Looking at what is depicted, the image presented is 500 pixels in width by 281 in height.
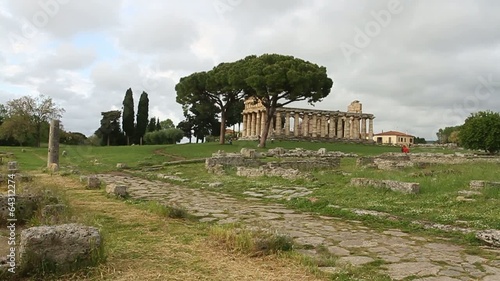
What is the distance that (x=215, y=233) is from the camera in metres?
5.55

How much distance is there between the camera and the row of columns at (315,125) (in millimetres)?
64863

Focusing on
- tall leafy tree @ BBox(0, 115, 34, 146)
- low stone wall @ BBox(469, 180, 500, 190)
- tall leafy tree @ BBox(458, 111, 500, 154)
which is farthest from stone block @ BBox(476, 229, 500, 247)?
tall leafy tree @ BBox(0, 115, 34, 146)

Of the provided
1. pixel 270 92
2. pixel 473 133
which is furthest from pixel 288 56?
pixel 473 133

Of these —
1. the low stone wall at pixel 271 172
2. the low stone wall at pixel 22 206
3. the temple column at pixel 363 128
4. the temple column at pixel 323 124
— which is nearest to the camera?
the low stone wall at pixel 22 206

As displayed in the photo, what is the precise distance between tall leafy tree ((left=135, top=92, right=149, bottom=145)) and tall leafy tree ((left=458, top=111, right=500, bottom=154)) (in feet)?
136

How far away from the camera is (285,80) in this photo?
1419 inches

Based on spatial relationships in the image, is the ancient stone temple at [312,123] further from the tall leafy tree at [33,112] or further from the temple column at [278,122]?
the tall leafy tree at [33,112]

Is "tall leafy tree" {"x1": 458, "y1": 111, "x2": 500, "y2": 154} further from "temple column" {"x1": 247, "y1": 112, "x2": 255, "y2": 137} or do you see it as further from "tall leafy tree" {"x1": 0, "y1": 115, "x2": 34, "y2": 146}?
"tall leafy tree" {"x1": 0, "y1": 115, "x2": 34, "y2": 146}

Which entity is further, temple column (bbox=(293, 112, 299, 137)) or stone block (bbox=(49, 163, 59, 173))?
temple column (bbox=(293, 112, 299, 137))

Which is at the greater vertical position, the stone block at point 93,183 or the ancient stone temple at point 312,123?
the ancient stone temple at point 312,123

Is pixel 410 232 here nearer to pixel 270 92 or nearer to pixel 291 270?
pixel 291 270

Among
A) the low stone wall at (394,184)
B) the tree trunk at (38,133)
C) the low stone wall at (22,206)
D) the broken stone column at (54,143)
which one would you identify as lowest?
the low stone wall at (22,206)

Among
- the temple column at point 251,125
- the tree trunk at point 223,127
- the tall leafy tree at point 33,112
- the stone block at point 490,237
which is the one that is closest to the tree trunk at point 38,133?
the tall leafy tree at point 33,112

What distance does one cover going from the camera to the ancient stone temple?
64250mm
